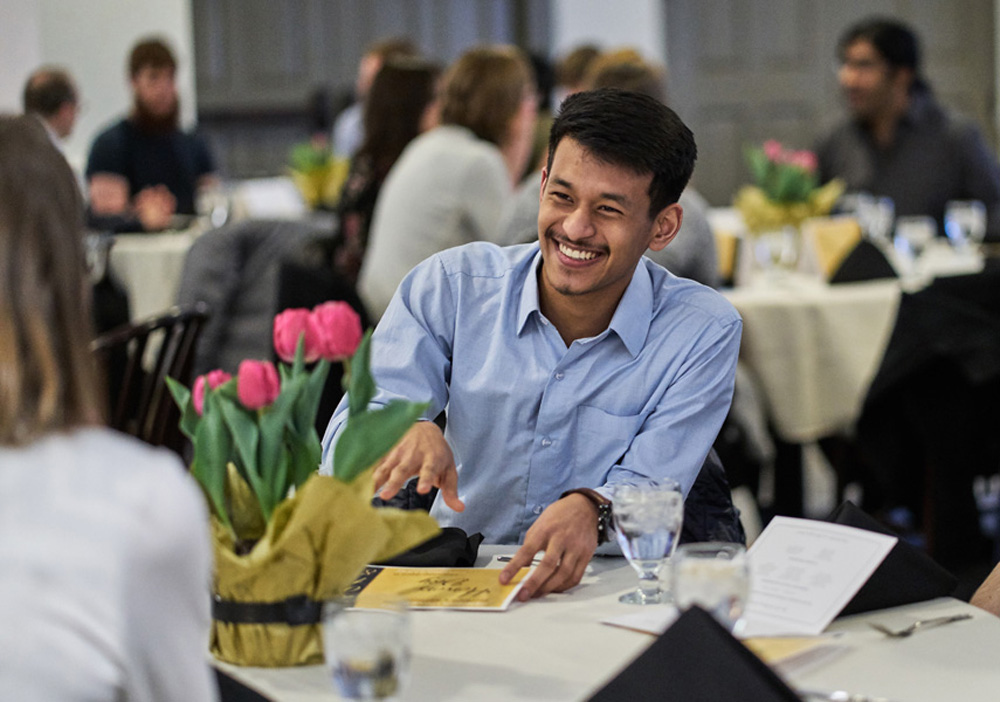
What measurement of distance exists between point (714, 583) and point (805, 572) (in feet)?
0.85

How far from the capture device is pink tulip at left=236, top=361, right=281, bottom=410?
1.20 metres

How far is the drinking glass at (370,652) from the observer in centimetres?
100

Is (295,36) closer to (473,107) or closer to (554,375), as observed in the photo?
(473,107)

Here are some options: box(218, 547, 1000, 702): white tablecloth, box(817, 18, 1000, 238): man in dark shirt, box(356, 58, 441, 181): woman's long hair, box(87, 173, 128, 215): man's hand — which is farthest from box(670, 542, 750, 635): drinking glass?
box(87, 173, 128, 215): man's hand

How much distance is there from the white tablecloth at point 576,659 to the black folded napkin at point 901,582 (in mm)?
12

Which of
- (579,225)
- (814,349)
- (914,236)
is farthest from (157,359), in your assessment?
(914,236)

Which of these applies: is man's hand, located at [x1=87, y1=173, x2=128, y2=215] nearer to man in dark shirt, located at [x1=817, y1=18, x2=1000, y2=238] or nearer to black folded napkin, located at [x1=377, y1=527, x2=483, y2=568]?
man in dark shirt, located at [x1=817, y1=18, x2=1000, y2=238]

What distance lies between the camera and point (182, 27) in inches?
336

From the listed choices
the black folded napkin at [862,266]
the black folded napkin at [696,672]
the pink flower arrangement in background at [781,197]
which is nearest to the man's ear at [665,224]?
the black folded napkin at [696,672]

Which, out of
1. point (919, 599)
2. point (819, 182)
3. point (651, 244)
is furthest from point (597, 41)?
point (919, 599)

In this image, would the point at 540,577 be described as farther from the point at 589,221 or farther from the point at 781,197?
the point at 781,197

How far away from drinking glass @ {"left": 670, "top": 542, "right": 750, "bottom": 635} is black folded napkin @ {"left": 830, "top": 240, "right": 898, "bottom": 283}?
286 cm

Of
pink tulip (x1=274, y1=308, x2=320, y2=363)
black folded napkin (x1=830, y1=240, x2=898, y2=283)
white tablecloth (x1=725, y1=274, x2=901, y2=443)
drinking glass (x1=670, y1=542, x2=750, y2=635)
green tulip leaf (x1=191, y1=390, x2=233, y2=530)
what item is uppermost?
pink tulip (x1=274, y1=308, x2=320, y2=363)

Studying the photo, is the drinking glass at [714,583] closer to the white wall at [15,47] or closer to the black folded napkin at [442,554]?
the black folded napkin at [442,554]
